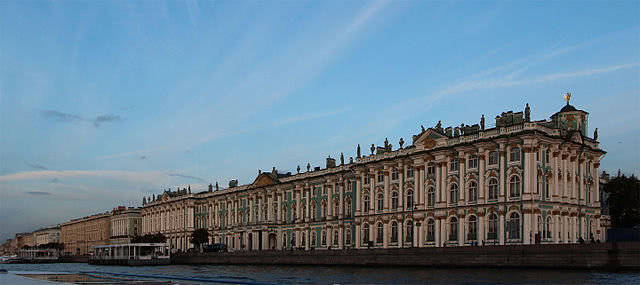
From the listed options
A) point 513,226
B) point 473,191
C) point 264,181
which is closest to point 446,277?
point 513,226

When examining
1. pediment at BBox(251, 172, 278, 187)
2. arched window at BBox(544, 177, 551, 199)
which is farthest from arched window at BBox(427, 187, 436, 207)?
pediment at BBox(251, 172, 278, 187)

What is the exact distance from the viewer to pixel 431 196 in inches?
2975

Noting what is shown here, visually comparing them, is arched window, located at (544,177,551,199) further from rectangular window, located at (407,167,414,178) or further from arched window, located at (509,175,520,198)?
rectangular window, located at (407,167,414,178)

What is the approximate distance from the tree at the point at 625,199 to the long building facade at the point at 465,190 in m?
4.17

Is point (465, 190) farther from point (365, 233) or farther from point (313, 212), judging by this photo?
point (313, 212)

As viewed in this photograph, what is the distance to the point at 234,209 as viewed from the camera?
11900 centimetres

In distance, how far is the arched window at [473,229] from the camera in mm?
69375

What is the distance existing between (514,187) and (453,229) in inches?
348

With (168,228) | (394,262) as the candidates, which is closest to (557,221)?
(394,262)

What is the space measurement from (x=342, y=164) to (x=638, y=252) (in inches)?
1963

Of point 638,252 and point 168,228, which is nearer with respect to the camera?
point 638,252

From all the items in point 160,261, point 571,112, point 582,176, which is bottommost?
point 160,261

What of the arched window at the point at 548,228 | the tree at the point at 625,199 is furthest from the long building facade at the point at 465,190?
the tree at the point at 625,199

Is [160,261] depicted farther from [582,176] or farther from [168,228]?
[582,176]
